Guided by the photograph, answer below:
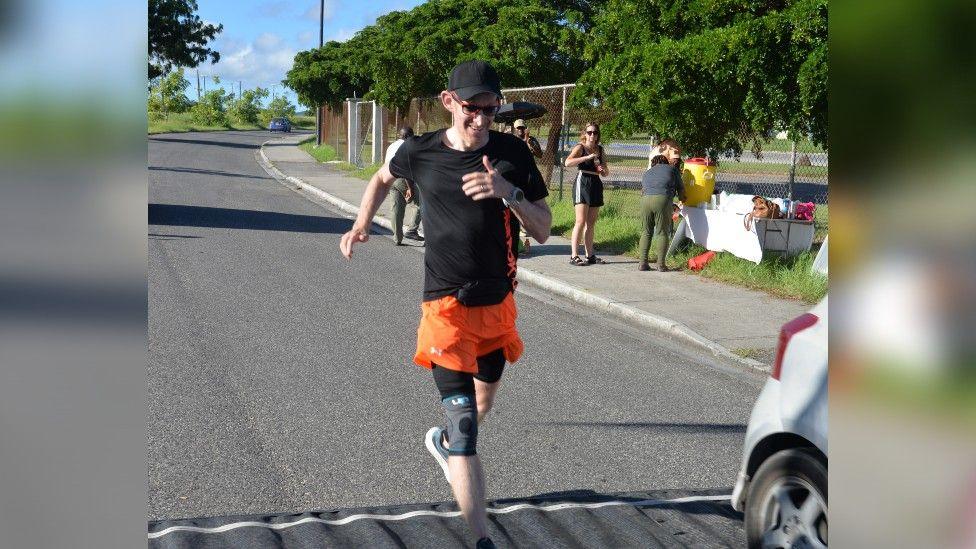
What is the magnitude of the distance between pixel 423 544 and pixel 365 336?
4.68 m

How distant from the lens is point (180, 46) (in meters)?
65.0

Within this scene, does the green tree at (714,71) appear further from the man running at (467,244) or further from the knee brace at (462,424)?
the knee brace at (462,424)

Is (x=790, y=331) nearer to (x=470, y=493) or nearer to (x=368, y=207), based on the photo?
(x=470, y=493)

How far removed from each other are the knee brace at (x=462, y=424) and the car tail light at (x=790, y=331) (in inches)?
47.9

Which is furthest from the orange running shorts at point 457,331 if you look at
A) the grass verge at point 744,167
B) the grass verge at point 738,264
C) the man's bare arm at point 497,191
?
the grass verge at point 744,167

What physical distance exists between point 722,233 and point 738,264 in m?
0.47

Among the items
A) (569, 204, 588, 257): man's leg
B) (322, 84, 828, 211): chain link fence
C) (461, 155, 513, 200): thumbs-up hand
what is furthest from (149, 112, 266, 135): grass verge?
(461, 155, 513, 200): thumbs-up hand

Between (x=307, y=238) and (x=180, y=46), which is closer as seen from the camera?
(x=307, y=238)

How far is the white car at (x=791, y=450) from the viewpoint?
348 centimetres

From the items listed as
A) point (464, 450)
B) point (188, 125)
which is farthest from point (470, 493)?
point (188, 125)

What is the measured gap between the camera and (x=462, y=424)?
422 cm
